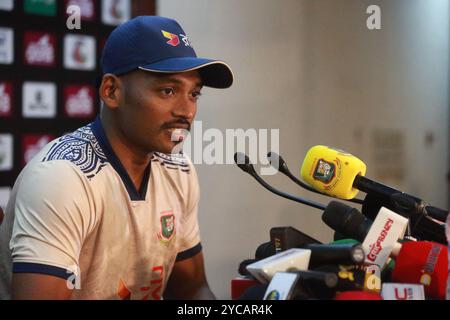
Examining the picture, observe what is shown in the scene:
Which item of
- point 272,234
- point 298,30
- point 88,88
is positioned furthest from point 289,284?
point 298,30

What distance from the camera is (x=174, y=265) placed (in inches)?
54.9

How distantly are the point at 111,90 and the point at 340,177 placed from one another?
457mm

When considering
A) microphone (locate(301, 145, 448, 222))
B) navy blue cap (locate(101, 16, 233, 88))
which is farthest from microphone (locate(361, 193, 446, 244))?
navy blue cap (locate(101, 16, 233, 88))

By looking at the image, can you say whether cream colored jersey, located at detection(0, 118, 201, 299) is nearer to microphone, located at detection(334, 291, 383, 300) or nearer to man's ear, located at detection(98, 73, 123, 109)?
man's ear, located at detection(98, 73, 123, 109)

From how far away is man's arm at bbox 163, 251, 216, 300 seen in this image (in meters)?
1.40

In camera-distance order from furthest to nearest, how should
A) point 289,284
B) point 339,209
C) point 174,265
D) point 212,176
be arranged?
point 212,176 < point 174,265 < point 339,209 < point 289,284

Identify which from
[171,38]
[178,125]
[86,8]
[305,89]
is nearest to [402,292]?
[178,125]

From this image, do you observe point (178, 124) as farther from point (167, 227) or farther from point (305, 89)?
point (305, 89)

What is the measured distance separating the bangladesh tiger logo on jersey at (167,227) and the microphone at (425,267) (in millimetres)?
493

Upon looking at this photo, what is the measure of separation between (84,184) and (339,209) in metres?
0.44

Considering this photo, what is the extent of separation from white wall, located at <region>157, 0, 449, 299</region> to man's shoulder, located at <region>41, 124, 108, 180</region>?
56.4 inches

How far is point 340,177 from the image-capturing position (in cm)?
113

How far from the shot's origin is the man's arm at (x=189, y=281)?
1.40 metres

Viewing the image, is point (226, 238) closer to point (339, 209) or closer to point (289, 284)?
point (339, 209)
